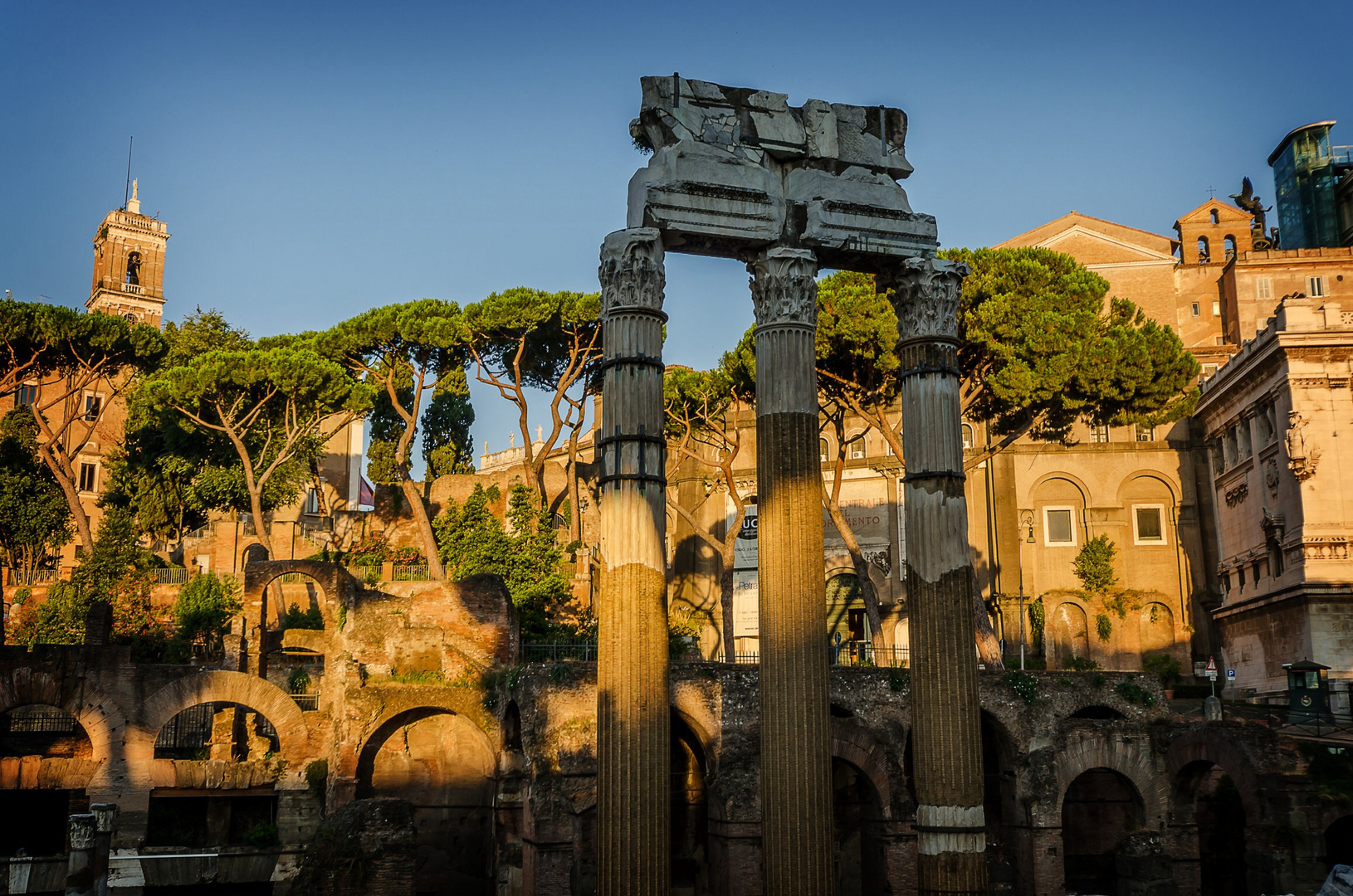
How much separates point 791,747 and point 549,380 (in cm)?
2313

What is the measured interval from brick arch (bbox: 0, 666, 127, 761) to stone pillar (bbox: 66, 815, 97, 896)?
15.2 feet

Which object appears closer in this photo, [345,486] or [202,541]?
[202,541]

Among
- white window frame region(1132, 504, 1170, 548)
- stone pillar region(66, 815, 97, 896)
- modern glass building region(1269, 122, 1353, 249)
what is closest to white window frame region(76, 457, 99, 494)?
stone pillar region(66, 815, 97, 896)

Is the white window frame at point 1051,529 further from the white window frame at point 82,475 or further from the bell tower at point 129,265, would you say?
the bell tower at point 129,265

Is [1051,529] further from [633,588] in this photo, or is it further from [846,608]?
[633,588]

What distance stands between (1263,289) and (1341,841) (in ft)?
66.5

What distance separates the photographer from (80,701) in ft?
75.5

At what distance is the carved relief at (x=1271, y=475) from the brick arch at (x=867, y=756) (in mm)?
11310

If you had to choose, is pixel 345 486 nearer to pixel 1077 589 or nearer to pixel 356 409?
pixel 356 409

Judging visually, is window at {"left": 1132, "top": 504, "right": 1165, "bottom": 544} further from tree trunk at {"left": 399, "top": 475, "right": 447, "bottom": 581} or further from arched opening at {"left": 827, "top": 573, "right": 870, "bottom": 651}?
tree trunk at {"left": 399, "top": 475, "right": 447, "bottom": 581}

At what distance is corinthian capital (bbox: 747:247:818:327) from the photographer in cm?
1122

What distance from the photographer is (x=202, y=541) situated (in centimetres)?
3638

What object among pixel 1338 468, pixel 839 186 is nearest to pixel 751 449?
pixel 1338 468

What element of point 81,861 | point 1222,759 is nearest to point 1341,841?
point 1222,759
